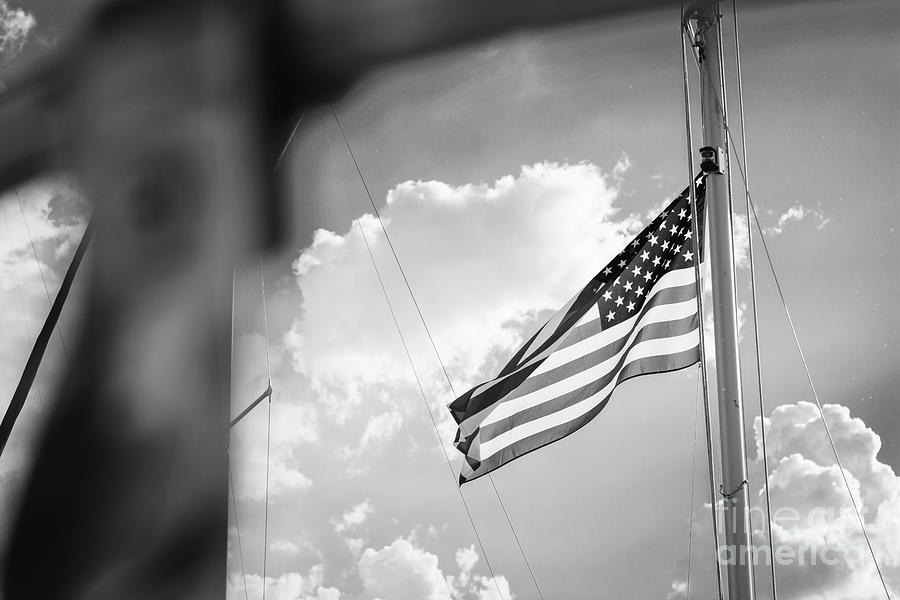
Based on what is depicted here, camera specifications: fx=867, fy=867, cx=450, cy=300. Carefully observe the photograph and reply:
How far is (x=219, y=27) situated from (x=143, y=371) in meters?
0.59

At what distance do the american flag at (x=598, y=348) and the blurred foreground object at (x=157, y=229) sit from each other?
397cm

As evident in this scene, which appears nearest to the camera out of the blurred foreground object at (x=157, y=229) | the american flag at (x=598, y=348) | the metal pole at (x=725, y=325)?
the blurred foreground object at (x=157, y=229)

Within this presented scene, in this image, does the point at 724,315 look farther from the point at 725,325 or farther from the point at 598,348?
the point at 598,348

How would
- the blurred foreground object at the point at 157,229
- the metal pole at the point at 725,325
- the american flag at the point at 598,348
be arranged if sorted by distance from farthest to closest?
the american flag at the point at 598,348
the metal pole at the point at 725,325
the blurred foreground object at the point at 157,229

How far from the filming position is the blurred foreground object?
45.6 inches

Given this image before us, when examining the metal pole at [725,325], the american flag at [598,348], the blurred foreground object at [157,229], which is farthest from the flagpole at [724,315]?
the blurred foreground object at [157,229]

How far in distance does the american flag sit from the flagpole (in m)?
0.27

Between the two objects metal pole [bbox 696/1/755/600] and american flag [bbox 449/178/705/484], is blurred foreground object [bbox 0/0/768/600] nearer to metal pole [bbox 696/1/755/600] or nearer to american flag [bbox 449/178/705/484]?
metal pole [bbox 696/1/755/600]

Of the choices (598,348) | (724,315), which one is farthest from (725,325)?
(598,348)

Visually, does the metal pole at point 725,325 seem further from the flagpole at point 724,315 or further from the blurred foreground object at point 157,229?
the blurred foreground object at point 157,229

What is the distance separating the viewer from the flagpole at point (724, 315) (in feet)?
14.0

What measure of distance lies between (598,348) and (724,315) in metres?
0.88

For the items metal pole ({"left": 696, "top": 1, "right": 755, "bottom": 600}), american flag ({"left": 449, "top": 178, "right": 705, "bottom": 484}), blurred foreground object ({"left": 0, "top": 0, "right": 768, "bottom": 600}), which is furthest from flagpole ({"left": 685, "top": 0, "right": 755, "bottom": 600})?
blurred foreground object ({"left": 0, "top": 0, "right": 768, "bottom": 600})

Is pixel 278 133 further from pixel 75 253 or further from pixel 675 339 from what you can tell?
pixel 675 339
